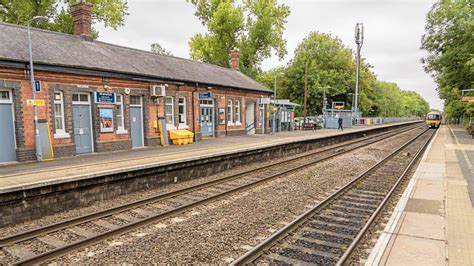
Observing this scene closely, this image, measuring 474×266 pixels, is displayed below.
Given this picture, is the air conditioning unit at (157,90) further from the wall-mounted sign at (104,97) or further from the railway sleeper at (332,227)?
the railway sleeper at (332,227)

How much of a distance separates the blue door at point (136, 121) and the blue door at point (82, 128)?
7.64 feet

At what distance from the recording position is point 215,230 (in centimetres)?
618

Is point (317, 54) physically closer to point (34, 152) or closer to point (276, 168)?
point (276, 168)

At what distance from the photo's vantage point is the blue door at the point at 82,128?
13656 mm

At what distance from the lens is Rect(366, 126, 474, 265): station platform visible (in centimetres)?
456

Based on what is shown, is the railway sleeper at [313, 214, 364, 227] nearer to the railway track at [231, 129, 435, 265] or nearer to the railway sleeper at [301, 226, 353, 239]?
the railway track at [231, 129, 435, 265]

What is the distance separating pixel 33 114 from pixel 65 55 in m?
3.19

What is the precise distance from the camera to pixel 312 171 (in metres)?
12.5

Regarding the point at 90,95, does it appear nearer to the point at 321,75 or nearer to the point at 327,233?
the point at 327,233

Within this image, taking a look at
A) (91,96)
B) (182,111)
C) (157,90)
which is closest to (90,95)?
(91,96)

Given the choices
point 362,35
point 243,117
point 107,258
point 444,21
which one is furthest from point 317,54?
point 107,258

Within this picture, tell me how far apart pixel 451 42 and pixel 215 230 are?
34.5 metres

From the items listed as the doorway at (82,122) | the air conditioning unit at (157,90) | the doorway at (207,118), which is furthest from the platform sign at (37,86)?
the doorway at (207,118)

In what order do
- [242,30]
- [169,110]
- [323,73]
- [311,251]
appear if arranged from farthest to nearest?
1. [323,73]
2. [242,30]
3. [169,110]
4. [311,251]
